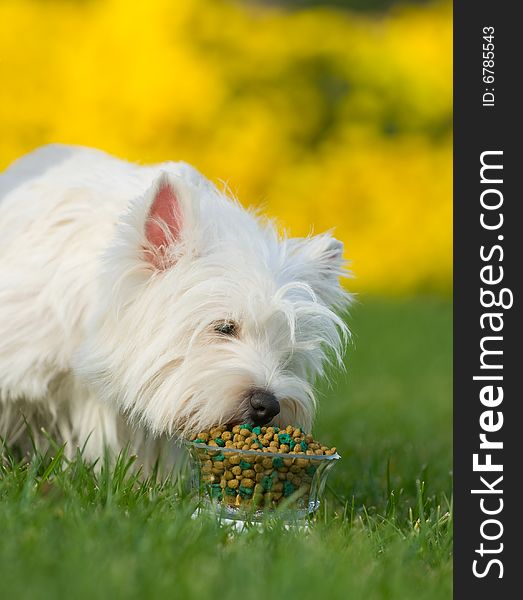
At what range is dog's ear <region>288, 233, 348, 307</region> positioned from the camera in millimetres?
3861

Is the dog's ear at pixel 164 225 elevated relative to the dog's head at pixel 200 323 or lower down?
elevated

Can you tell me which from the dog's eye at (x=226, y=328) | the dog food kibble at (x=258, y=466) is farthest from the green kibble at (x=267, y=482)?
the dog's eye at (x=226, y=328)

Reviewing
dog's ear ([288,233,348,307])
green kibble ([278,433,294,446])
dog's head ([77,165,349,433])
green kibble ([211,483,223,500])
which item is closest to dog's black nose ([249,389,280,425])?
dog's head ([77,165,349,433])

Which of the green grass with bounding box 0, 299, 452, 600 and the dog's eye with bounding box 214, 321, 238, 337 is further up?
the dog's eye with bounding box 214, 321, 238, 337

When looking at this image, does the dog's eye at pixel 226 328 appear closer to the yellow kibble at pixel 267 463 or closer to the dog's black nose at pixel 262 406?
the dog's black nose at pixel 262 406

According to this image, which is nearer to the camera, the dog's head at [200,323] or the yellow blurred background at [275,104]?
the dog's head at [200,323]

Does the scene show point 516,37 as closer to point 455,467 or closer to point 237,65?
point 455,467

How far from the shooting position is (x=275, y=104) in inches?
648

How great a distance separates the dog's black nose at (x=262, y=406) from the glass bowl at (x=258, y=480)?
0.20m

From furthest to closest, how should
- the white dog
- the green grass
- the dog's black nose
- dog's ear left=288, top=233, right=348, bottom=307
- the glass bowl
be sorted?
1. dog's ear left=288, top=233, right=348, bottom=307
2. the white dog
3. the dog's black nose
4. the glass bowl
5. the green grass

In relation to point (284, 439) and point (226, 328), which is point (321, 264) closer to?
point (226, 328)

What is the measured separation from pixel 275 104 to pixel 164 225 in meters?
13.1

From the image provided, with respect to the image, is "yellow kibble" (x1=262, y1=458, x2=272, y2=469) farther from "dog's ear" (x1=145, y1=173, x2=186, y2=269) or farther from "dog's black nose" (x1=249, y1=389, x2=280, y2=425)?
"dog's ear" (x1=145, y1=173, x2=186, y2=269)

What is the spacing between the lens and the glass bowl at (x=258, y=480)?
10.4 feet
